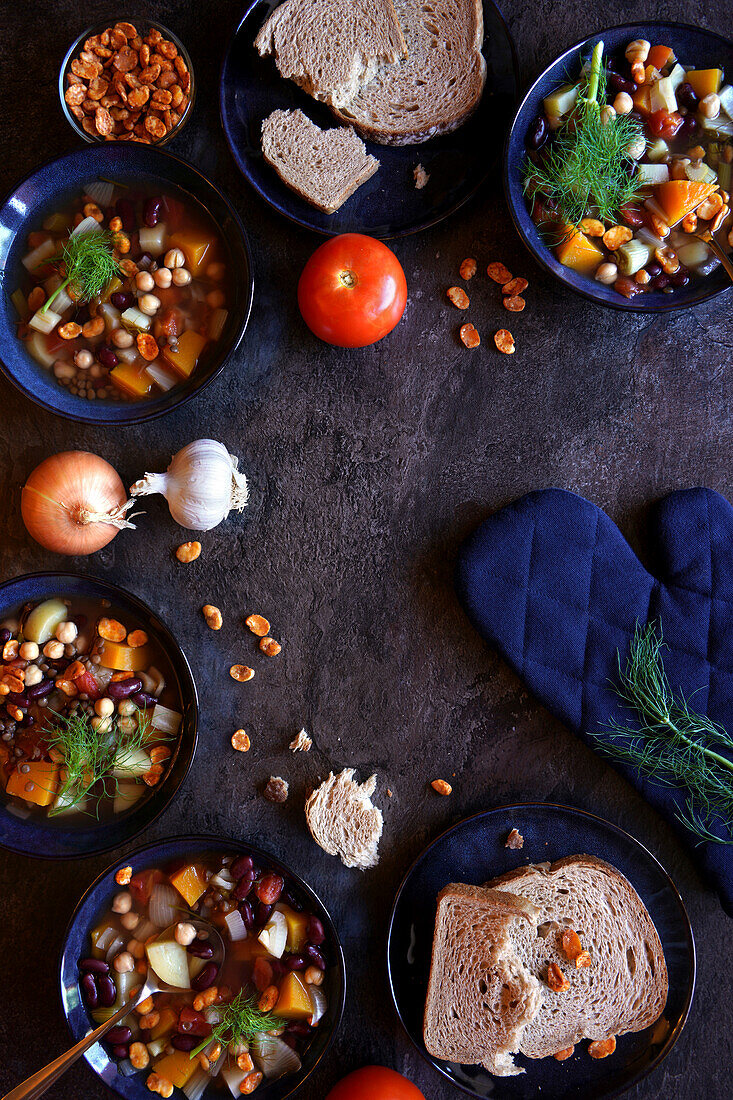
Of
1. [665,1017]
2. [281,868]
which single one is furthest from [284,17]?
[665,1017]

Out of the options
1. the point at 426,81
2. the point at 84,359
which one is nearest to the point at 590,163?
the point at 426,81

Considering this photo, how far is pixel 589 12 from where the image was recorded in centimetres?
190

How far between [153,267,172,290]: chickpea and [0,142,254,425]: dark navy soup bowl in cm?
17

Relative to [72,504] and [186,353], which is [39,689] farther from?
[186,353]

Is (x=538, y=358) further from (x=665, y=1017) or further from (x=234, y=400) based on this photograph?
(x=665, y=1017)

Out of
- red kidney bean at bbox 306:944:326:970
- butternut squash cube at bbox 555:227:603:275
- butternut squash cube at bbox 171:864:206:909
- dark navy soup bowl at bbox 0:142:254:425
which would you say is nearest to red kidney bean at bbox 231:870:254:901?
butternut squash cube at bbox 171:864:206:909

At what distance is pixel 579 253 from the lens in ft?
5.82

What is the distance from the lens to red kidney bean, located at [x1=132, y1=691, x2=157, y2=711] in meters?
1.81

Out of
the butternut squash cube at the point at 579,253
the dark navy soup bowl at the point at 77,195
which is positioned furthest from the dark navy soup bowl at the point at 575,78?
the dark navy soup bowl at the point at 77,195

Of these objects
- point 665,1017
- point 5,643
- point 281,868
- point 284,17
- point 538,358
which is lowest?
point 665,1017

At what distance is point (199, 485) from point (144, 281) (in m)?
0.55

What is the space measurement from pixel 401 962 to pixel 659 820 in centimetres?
80

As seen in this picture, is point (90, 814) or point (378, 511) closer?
point (90, 814)

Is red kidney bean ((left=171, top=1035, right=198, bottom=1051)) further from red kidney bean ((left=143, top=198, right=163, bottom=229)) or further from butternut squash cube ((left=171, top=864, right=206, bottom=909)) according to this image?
red kidney bean ((left=143, top=198, right=163, bottom=229))
